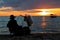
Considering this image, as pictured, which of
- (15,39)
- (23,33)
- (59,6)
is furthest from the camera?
(59,6)

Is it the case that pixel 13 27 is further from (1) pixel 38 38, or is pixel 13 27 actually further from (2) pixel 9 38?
(1) pixel 38 38

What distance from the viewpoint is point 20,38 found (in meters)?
10.7

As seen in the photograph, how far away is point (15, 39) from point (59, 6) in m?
16.5

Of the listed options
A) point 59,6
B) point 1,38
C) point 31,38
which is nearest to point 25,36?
point 31,38

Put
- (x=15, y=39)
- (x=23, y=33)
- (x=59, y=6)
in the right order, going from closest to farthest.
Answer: (x=15, y=39) → (x=23, y=33) → (x=59, y=6)

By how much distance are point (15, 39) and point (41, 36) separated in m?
1.38

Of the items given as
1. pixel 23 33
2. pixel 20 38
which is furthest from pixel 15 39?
pixel 23 33

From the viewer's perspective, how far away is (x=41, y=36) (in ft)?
36.6

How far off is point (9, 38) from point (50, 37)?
79.9 inches

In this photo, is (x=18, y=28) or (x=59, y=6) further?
(x=59, y=6)

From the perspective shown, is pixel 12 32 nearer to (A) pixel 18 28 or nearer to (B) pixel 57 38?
(A) pixel 18 28

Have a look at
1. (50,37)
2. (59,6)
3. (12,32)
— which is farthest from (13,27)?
(59,6)

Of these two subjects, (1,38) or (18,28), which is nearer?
(1,38)

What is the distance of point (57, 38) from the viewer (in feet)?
35.8
